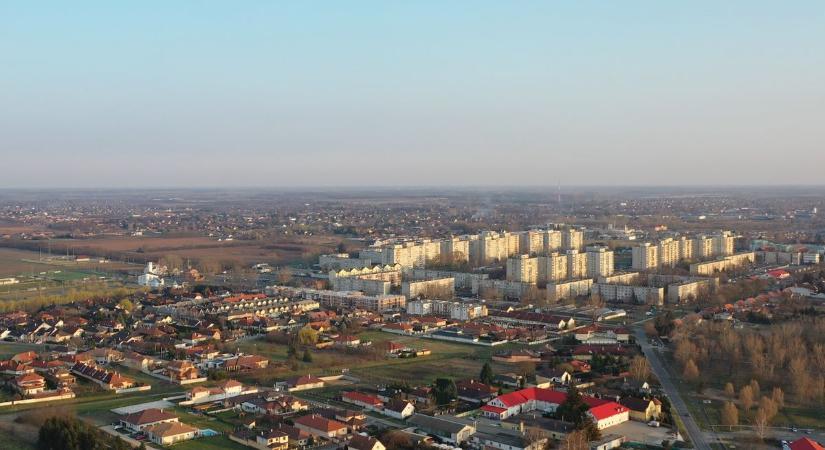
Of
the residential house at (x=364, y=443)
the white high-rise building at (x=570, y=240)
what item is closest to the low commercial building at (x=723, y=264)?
the white high-rise building at (x=570, y=240)

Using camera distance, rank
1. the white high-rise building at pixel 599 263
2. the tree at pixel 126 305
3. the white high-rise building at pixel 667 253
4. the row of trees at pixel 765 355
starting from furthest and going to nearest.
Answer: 1. the white high-rise building at pixel 667 253
2. the white high-rise building at pixel 599 263
3. the tree at pixel 126 305
4. the row of trees at pixel 765 355

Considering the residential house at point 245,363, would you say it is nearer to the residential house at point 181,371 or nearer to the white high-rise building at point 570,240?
the residential house at point 181,371

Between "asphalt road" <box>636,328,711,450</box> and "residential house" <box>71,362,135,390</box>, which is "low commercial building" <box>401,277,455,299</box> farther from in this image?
"residential house" <box>71,362,135,390</box>

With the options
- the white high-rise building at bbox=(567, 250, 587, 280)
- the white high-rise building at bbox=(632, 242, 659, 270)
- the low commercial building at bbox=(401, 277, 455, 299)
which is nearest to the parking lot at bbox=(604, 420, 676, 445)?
the low commercial building at bbox=(401, 277, 455, 299)

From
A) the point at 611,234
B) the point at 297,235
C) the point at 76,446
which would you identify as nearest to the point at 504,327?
the point at 76,446

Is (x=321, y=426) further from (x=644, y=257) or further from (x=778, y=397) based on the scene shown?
(x=644, y=257)
